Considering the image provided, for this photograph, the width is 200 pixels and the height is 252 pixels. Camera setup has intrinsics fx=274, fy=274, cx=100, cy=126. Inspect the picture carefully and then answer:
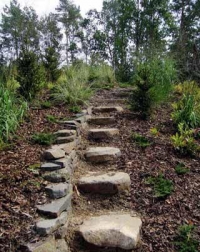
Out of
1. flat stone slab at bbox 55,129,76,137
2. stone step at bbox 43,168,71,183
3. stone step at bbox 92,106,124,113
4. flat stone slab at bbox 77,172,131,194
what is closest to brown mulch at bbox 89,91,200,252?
flat stone slab at bbox 77,172,131,194

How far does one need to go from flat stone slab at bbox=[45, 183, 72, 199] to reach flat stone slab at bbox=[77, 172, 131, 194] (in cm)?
30

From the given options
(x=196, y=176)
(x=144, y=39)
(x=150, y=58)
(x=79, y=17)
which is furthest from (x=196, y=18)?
(x=196, y=176)

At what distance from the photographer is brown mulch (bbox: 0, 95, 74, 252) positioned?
6.01 ft

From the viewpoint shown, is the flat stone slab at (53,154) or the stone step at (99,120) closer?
the flat stone slab at (53,154)

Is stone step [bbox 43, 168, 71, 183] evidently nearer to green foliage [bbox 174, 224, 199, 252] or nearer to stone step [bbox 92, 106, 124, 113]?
green foliage [bbox 174, 224, 199, 252]

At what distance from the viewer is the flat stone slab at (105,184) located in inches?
101

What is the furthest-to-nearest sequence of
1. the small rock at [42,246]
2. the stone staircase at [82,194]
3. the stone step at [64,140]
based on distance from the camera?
1. the stone step at [64,140]
2. the stone staircase at [82,194]
3. the small rock at [42,246]

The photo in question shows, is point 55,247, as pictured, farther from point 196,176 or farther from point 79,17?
point 79,17

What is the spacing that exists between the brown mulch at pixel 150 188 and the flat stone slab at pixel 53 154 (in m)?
0.66

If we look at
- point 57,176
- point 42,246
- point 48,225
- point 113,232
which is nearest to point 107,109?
point 57,176

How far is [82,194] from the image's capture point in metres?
2.58

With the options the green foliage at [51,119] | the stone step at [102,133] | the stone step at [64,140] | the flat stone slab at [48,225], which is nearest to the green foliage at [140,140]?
the stone step at [102,133]

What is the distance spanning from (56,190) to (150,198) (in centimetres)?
85

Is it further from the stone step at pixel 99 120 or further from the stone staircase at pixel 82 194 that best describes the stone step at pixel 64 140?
the stone step at pixel 99 120
